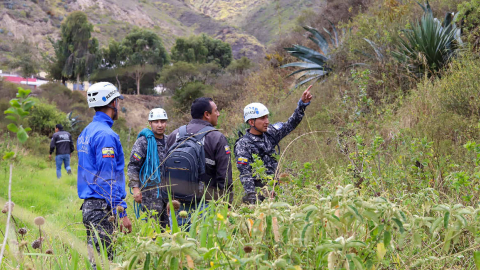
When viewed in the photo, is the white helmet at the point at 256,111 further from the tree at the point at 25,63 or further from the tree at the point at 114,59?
the tree at the point at 25,63

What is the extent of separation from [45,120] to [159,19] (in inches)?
4446

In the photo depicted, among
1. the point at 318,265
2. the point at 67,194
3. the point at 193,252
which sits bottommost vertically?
the point at 67,194

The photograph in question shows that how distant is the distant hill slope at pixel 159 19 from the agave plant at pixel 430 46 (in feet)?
182

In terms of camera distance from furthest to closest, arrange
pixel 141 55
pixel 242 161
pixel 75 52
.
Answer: pixel 141 55
pixel 75 52
pixel 242 161

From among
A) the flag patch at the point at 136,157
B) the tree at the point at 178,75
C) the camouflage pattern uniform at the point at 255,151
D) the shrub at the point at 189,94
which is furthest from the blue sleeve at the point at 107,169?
the tree at the point at 178,75

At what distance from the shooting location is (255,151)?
4105 mm

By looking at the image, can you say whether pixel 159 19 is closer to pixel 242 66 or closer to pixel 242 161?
pixel 242 66

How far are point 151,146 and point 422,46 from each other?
5.87 metres

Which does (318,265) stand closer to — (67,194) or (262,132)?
(262,132)

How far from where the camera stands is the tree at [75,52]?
55812 mm

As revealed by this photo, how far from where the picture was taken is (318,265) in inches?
58.2

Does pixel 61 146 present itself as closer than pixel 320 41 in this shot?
Yes

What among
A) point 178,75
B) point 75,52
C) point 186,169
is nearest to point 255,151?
point 186,169

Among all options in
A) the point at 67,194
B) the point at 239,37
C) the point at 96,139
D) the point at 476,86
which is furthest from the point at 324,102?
the point at 239,37
